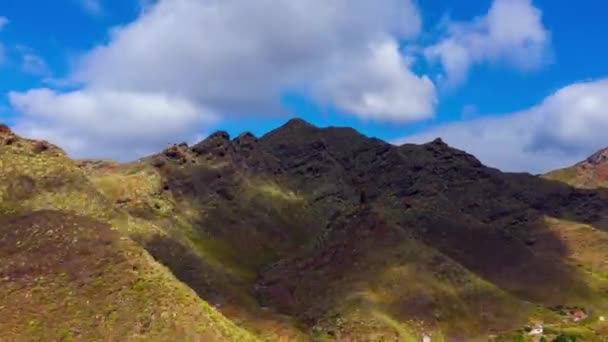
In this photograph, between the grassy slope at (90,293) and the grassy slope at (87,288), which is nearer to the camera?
the grassy slope at (90,293)

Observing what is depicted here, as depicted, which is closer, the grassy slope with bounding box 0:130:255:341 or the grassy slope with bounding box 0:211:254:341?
the grassy slope with bounding box 0:211:254:341

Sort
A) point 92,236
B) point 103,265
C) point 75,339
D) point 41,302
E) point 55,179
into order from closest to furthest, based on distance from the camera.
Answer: point 75,339 → point 41,302 → point 103,265 → point 92,236 → point 55,179

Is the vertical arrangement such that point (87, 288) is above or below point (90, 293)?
above

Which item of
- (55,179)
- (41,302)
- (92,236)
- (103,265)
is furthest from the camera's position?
(55,179)

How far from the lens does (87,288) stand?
13725cm

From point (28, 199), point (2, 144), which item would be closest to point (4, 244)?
point (28, 199)

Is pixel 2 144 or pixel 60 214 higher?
pixel 2 144

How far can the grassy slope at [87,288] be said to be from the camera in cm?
12744

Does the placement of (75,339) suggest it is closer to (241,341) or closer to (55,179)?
(241,341)

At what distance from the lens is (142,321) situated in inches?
5049

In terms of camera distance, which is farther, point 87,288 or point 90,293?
point 87,288

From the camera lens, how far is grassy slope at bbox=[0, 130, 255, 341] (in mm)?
127438

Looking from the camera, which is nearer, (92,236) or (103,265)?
(103,265)

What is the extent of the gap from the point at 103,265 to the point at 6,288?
17474mm
